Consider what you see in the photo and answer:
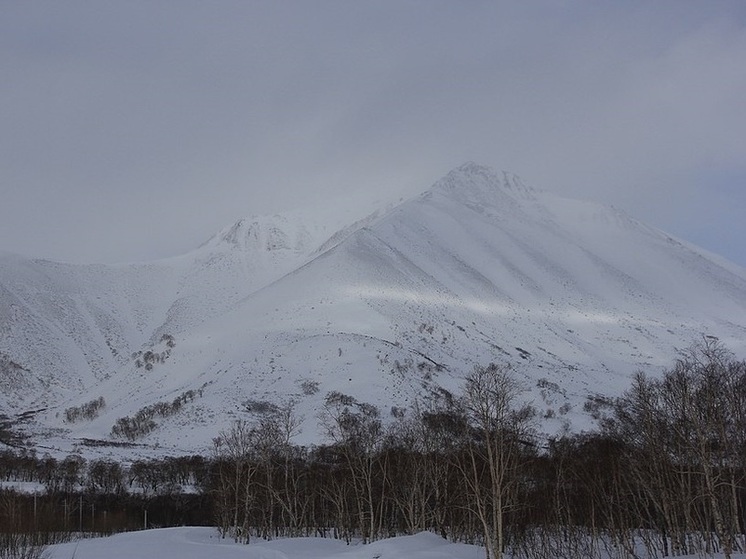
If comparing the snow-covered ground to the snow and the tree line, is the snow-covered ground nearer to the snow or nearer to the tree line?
the snow

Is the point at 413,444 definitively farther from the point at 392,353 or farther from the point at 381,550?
the point at 392,353

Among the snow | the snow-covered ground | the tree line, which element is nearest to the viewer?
the tree line

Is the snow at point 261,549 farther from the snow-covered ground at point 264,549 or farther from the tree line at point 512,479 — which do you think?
the tree line at point 512,479

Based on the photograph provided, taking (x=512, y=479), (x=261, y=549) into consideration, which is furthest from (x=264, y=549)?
(x=512, y=479)

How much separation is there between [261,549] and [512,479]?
72.0 ft

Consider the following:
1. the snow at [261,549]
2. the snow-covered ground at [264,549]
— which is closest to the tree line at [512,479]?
the snow-covered ground at [264,549]

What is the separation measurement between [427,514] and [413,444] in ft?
26.4

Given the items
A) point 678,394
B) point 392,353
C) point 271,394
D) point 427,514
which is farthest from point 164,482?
point 678,394

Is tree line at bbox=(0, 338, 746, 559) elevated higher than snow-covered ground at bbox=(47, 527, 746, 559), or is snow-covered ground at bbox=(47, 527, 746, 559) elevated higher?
tree line at bbox=(0, 338, 746, 559)

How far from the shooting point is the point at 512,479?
1751 inches

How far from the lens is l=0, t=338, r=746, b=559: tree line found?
42.5 metres

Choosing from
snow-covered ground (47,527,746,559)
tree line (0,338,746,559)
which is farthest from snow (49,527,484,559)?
tree line (0,338,746,559)

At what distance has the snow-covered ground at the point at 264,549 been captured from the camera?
45.4m

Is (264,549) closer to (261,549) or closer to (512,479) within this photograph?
(261,549)
